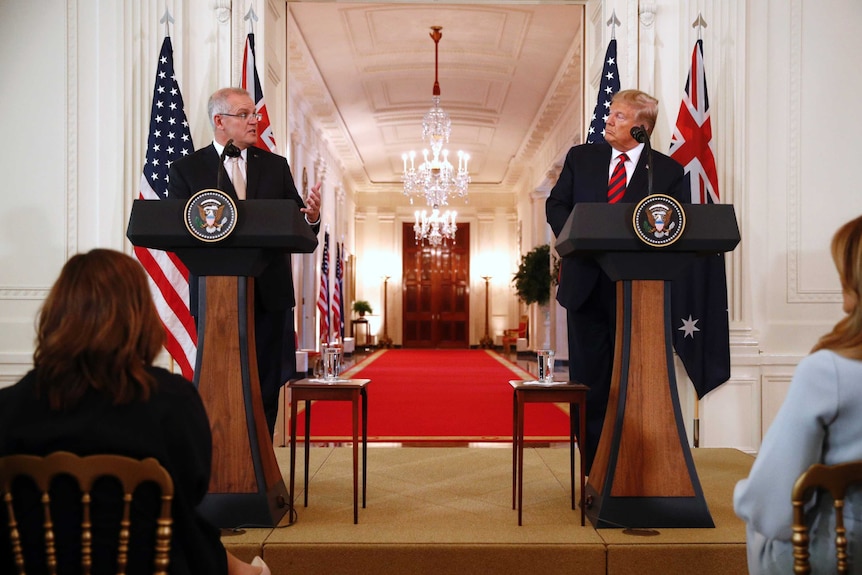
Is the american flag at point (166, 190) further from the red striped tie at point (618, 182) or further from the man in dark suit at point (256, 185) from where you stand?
the red striped tie at point (618, 182)

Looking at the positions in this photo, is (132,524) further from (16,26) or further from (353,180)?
(353,180)

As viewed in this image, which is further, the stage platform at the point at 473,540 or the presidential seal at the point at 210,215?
the presidential seal at the point at 210,215

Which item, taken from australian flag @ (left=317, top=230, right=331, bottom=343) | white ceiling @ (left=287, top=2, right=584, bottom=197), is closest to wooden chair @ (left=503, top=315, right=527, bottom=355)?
white ceiling @ (left=287, top=2, right=584, bottom=197)

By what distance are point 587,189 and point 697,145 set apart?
1668 mm

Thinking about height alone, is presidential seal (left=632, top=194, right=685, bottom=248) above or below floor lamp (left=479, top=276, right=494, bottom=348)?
above

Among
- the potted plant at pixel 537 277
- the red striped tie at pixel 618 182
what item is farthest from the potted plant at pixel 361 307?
the red striped tie at pixel 618 182

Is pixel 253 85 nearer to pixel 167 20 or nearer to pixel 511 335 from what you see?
pixel 167 20

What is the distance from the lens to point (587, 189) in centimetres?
383

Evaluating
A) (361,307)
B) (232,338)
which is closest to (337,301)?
(361,307)

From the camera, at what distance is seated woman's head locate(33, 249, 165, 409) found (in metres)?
1.60

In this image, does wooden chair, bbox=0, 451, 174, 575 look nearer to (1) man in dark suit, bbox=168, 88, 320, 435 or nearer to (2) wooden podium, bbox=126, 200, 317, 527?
(2) wooden podium, bbox=126, 200, 317, 527

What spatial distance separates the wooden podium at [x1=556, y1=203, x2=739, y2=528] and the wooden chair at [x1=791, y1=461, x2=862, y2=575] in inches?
65.8

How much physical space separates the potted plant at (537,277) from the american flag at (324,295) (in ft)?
13.6

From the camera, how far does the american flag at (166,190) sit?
5.02 metres
